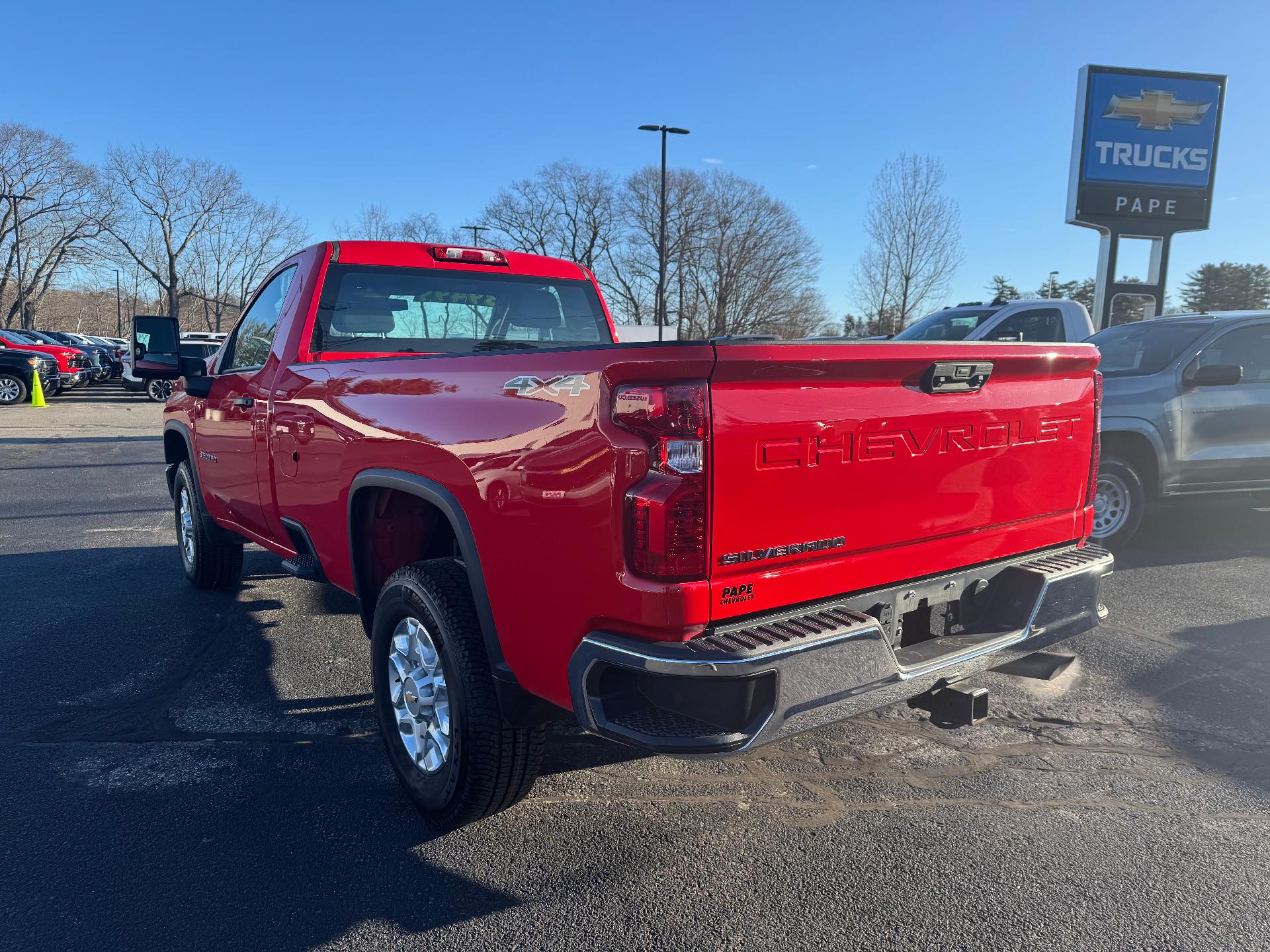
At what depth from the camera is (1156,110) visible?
1515cm

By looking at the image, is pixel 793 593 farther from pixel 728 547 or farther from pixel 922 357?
pixel 922 357

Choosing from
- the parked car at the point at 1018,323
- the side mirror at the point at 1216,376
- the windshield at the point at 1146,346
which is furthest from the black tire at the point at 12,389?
the side mirror at the point at 1216,376

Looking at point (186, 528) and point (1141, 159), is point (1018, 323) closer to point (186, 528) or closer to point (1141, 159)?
point (1141, 159)

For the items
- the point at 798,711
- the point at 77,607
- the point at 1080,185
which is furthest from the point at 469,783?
the point at 1080,185

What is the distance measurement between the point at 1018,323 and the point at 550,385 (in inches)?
339

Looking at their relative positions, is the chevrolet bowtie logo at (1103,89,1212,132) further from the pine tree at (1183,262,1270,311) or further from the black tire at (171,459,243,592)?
the pine tree at (1183,262,1270,311)

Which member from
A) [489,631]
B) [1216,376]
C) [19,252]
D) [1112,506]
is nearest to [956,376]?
[489,631]

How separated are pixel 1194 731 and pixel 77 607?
5.97 m

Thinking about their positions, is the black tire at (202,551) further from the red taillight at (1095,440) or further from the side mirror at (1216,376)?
the side mirror at (1216,376)

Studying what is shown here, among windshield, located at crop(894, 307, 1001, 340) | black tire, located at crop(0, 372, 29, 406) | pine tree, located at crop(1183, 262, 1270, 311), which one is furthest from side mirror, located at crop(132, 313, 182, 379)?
pine tree, located at crop(1183, 262, 1270, 311)

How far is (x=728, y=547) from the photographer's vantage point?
224 centimetres

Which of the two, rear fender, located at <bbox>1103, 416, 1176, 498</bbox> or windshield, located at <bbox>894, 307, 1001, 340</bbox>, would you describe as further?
windshield, located at <bbox>894, 307, 1001, 340</bbox>

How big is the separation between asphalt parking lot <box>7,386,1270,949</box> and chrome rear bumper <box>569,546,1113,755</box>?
621 millimetres

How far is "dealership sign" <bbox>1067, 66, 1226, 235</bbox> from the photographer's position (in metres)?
14.9
